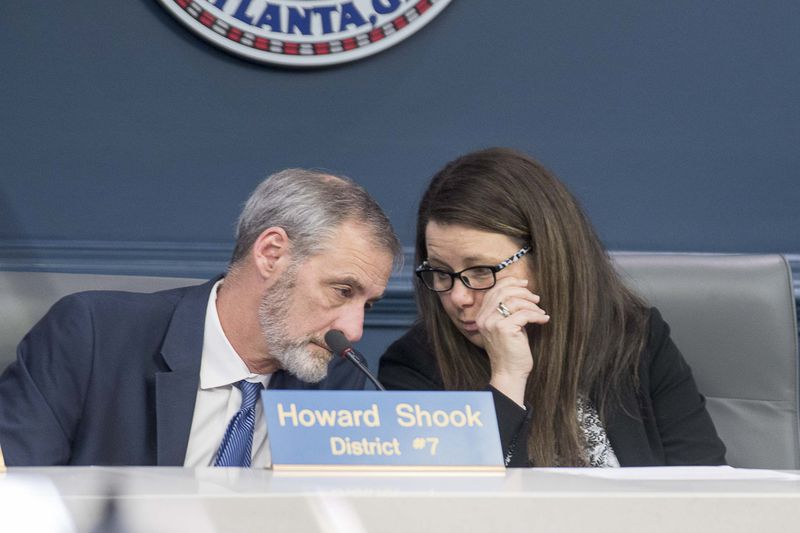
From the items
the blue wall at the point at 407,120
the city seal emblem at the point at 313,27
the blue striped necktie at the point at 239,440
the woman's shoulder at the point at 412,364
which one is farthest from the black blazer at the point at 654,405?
the city seal emblem at the point at 313,27

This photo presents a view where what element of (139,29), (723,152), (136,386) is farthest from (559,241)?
(139,29)

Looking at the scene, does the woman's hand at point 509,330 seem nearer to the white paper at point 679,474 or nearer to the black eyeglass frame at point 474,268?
the black eyeglass frame at point 474,268

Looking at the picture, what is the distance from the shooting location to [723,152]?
2557mm

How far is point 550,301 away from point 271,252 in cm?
47

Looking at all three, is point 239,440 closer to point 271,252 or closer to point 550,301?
point 271,252

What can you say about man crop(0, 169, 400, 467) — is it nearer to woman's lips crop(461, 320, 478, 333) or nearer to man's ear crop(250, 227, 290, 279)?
man's ear crop(250, 227, 290, 279)

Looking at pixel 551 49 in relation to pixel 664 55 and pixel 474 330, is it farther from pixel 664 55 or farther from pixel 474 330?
pixel 474 330

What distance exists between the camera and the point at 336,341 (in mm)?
1570

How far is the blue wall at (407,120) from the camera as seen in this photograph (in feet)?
7.91

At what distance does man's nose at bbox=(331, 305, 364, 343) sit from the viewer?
1.69 meters

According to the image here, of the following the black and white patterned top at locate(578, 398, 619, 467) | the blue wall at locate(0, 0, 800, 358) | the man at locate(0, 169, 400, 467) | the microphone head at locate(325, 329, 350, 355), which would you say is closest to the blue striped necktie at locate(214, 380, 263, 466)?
the man at locate(0, 169, 400, 467)

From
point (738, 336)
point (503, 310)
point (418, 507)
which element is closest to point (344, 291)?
point (503, 310)

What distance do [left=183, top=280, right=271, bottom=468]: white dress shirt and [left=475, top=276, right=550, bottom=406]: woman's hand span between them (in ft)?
1.21

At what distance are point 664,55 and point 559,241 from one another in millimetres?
883
